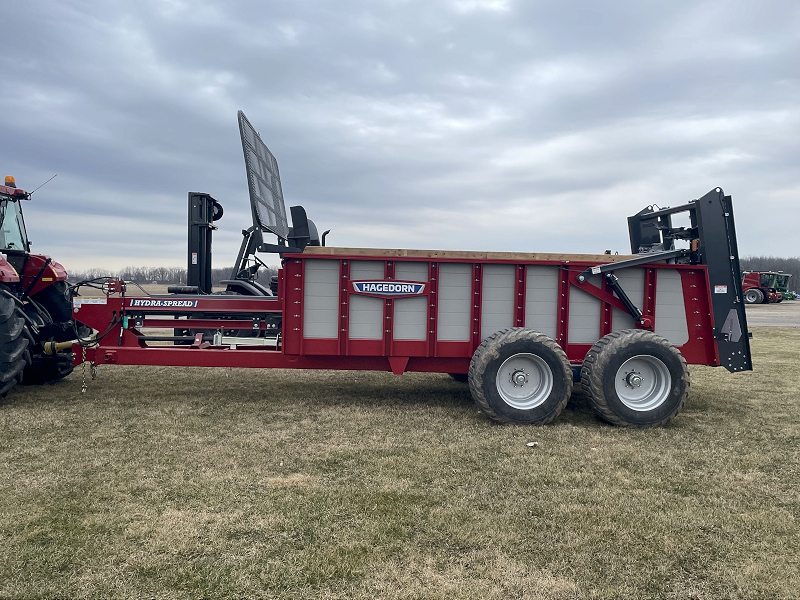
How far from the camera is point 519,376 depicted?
5.52 metres

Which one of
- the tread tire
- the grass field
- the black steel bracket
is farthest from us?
the tread tire

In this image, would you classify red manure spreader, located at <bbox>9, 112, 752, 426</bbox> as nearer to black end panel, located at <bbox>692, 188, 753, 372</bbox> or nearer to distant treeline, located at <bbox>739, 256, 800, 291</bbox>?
black end panel, located at <bbox>692, 188, 753, 372</bbox>

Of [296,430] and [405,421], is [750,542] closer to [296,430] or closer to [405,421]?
[405,421]

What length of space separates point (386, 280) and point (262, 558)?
3.39 metres

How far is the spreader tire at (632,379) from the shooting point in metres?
5.41

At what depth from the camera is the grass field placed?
2.69 meters

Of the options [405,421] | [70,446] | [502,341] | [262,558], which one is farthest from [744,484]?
[70,446]

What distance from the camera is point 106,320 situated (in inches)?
250

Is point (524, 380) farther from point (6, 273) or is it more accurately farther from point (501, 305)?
point (6, 273)

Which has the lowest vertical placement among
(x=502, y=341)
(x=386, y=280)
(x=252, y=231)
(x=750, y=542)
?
(x=750, y=542)

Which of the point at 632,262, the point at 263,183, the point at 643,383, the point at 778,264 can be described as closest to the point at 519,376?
the point at 643,383

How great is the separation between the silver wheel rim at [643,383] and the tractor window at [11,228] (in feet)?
23.0

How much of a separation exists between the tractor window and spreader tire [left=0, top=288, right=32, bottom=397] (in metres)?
1.12

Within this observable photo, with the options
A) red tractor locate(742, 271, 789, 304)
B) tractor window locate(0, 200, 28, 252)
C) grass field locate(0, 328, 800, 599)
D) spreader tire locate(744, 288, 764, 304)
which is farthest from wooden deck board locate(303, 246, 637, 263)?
spreader tire locate(744, 288, 764, 304)
